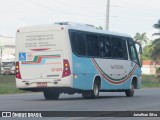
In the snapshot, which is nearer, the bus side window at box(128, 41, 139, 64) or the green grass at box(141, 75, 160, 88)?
the bus side window at box(128, 41, 139, 64)

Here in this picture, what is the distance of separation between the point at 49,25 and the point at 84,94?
366 cm

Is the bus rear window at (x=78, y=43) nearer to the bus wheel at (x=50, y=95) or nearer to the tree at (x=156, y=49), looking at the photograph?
the bus wheel at (x=50, y=95)

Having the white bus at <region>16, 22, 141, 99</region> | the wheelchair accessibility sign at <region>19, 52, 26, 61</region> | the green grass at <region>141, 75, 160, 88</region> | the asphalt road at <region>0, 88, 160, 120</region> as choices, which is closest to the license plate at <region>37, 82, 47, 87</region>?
the white bus at <region>16, 22, 141, 99</region>

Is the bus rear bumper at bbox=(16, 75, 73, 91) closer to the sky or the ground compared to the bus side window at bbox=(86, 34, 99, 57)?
closer to the ground

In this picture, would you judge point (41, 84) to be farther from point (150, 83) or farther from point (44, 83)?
point (150, 83)

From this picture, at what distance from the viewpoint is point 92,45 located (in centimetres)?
2942

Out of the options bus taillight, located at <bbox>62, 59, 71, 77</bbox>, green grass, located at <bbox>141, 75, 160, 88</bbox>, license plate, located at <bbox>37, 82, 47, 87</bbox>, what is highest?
bus taillight, located at <bbox>62, 59, 71, 77</bbox>

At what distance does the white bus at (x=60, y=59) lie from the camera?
27.5m

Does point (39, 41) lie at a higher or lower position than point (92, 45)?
higher

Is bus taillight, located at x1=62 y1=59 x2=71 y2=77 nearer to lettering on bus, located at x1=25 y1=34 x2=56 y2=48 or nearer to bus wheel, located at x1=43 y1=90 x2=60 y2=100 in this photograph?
lettering on bus, located at x1=25 y1=34 x2=56 y2=48

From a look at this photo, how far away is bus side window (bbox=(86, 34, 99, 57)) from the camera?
29.2m

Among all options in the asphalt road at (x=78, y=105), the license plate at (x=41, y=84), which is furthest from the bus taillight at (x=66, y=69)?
the asphalt road at (x=78, y=105)

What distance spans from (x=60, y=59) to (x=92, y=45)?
241 cm

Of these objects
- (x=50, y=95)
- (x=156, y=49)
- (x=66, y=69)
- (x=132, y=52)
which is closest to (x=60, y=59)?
(x=66, y=69)
